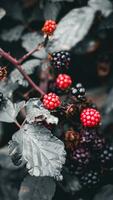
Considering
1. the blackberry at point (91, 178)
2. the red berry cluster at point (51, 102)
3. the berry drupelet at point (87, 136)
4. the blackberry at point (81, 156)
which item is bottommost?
the blackberry at point (91, 178)

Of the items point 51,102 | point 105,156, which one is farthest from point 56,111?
point 105,156

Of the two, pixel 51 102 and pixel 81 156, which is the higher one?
pixel 51 102

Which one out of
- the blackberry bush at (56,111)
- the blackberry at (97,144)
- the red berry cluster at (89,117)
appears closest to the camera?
the blackberry bush at (56,111)

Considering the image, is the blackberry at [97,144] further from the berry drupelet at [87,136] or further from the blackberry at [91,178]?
the blackberry at [91,178]

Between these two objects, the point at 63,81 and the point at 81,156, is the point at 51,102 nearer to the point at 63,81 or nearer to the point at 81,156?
the point at 63,81

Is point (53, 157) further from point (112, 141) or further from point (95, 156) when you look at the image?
point (112, 141)

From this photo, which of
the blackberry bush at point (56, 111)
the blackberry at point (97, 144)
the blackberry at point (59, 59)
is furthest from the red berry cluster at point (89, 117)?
the blackberry at point (59, 59)
